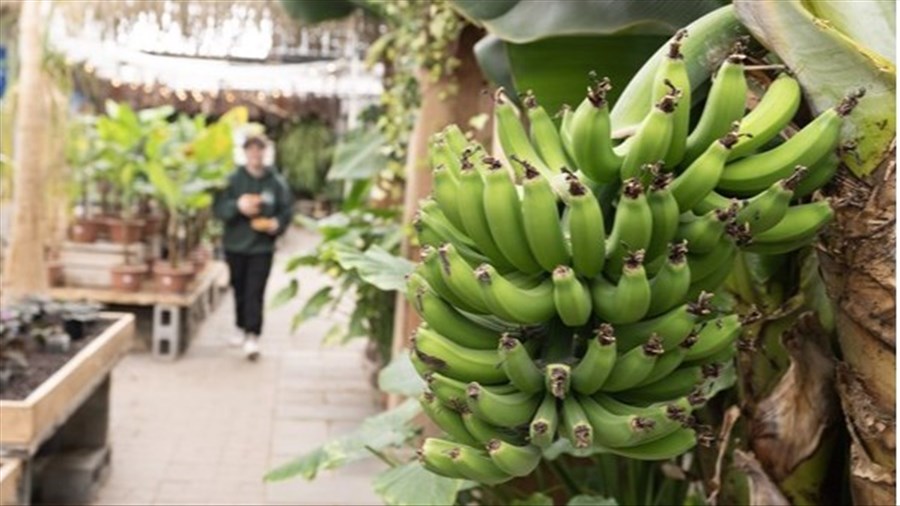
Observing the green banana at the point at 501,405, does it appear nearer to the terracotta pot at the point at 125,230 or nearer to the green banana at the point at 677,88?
the green banana at the point at 677,88

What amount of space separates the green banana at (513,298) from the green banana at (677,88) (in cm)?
26

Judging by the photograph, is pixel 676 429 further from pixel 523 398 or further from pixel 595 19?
pixel 595 19

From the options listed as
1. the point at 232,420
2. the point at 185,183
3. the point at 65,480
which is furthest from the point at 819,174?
the point at 185,183

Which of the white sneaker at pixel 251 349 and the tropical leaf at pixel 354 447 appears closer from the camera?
the tropical leaf at pixel 354 447

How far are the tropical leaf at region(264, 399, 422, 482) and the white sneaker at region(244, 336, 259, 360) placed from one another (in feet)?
14.1

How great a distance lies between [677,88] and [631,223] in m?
0.23

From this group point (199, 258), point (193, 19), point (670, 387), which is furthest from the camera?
point (199, 258)

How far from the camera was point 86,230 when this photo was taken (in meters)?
7.59

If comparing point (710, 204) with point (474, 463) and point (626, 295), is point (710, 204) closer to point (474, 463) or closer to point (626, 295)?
point (626, 295)

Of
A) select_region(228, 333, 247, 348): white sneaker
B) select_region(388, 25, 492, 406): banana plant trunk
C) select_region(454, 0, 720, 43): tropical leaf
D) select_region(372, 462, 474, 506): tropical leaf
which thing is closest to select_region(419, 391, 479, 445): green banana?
select_region(454, 0, 720, 43): tropical leaf

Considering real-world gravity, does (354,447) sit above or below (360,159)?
below

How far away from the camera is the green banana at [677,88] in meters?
1.58

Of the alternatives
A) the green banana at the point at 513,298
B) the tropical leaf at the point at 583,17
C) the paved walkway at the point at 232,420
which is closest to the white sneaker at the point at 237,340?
the paved walkway at the point at 232,420

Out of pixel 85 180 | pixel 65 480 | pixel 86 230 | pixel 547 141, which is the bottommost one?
pixel 65 480
